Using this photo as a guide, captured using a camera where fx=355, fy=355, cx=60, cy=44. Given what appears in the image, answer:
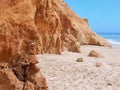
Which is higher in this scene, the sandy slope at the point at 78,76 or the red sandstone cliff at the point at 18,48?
the red sandstone cliff at the point at 18,48

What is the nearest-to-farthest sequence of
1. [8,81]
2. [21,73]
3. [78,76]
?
[8,81]
[21,73]
[78,76]

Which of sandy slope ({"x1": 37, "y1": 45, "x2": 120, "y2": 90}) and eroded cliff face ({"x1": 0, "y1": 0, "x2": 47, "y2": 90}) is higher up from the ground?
eroded cliff face ({"x1": 0, "y1": 0, "x2": 47, "y2": 90})

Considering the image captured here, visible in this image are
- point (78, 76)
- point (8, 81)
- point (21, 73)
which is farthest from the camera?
point (78, 76)

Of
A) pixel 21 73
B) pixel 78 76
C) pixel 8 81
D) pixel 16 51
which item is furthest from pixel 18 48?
pixel 78 76

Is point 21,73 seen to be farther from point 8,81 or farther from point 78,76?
point 78,76

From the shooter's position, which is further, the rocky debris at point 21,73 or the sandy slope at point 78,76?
the sandy slope at point 78,76

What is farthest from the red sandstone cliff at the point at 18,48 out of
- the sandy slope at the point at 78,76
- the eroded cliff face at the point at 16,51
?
the sandy slope at the point at 78,76

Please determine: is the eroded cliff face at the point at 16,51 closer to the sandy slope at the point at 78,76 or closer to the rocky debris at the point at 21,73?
the rocky debris at the point at 21,73

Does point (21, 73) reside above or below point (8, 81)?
above

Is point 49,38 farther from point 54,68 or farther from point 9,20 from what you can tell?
point 9,20

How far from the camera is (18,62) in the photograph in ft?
18.6

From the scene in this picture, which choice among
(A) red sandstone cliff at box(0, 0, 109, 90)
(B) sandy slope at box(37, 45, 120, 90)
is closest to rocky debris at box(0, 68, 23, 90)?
(A) red sandstone cliff at box(0, 0, 109, 90)

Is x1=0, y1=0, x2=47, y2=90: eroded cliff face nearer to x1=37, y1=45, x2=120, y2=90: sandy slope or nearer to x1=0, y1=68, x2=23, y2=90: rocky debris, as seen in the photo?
x1=0, y1=68, x2=23, y2=90: rocky debris

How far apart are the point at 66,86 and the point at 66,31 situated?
973 cm
